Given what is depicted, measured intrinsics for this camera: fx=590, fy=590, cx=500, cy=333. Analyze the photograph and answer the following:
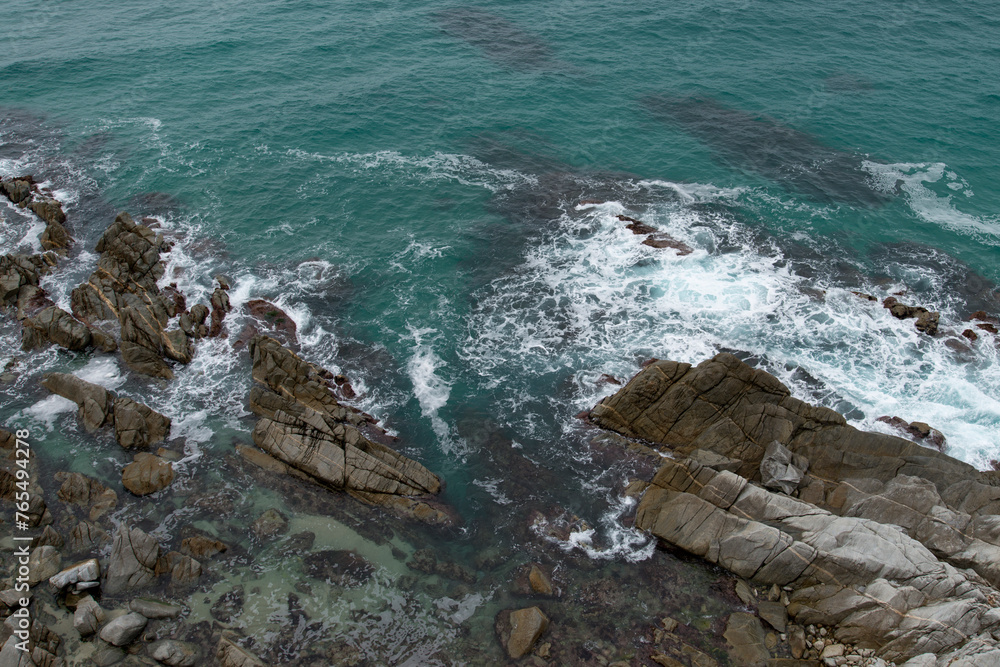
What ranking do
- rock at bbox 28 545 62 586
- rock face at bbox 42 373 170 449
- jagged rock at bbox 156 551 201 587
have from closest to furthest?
1. rock at bbox 28 545 62 586
2. jagged rock at bbox 156 551 201 587
3. rock face at bbox 42 373 170 449

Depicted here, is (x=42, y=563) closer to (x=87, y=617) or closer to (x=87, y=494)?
(x=87, y=617)

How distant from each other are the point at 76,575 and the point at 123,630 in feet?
17.3

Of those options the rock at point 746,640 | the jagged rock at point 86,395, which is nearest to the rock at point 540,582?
the rock at point 746,640

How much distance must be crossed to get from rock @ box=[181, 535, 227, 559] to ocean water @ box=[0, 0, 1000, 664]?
1613 millimetres

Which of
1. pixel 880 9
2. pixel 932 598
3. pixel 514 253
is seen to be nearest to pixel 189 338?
pixel 514 253

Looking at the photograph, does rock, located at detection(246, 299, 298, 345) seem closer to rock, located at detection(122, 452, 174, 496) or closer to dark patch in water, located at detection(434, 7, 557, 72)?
rock, located at detection(122, 452, 174, 496)

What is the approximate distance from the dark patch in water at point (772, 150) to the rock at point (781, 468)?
40.8 metres

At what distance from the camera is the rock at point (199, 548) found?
37969 mm

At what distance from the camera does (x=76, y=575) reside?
34938 mm

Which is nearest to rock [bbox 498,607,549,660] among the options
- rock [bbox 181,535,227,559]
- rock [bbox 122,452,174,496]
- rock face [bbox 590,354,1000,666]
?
rock face [bbox 590,354,1000,666]

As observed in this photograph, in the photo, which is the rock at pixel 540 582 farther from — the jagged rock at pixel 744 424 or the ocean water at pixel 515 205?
the jagged rock at pixel 744 424

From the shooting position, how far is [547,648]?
111 feet

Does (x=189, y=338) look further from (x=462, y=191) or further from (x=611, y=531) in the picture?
(x=611, y=531)

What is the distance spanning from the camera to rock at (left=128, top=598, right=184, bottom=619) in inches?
1350
